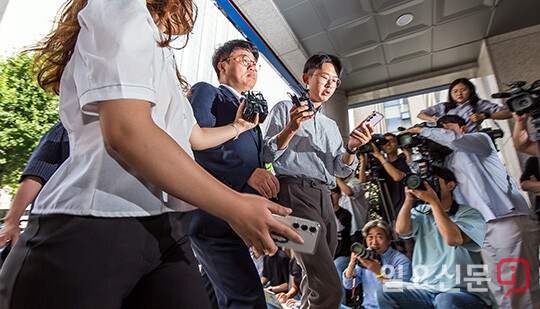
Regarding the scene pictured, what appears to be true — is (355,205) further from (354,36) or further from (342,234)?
(354,36)

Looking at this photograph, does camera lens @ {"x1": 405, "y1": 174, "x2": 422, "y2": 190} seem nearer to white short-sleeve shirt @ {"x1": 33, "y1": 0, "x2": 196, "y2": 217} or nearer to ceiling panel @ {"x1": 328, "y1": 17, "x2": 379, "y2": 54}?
white short-sleeve shirt @ {"x1": 33, "y1": 0, "x2": 196, "y2": 217}

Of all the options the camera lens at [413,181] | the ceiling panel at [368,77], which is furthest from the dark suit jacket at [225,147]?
the ceiling panel at [368,77]

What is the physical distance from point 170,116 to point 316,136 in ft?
3.80

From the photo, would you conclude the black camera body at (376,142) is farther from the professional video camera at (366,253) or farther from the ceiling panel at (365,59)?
the ceiling panel at (365,59)

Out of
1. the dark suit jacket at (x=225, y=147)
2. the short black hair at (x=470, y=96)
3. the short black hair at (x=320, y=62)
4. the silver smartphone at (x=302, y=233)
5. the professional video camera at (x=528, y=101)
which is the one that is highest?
the short black hair at (x=470, y=96)

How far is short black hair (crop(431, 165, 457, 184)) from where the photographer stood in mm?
2359

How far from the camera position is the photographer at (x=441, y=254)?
1920mm

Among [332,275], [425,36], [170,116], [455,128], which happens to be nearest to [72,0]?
[170,116]

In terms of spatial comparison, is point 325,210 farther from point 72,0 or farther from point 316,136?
point 72,0

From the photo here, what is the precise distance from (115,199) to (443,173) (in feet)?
9.10

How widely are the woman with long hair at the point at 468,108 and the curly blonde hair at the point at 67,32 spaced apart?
3.34m

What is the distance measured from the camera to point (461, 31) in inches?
152

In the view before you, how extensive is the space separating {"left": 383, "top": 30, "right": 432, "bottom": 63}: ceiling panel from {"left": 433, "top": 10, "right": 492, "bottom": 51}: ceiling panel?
0.42 ft

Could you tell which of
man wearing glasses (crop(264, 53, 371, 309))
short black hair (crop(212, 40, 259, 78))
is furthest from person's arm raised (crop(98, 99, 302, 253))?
short black hair (crop(212, 40, 259, 78))
